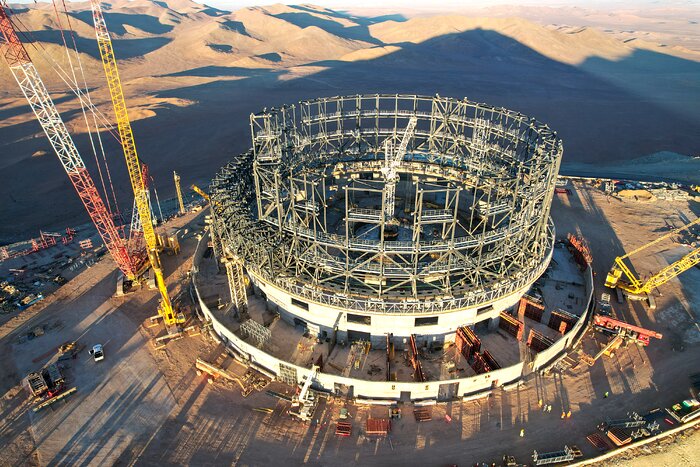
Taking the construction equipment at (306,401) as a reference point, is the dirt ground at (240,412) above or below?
below

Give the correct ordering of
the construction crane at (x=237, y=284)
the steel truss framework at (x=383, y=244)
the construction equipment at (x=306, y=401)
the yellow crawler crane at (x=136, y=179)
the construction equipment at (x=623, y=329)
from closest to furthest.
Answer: the construction equipment at (x=306, y=401) → the steel truss framework at (x=383, y=244) → the construction crane at (x=237, y=284) → the construction equipment at (x=623, y=329) → the yellow crawler crane at (x=136, y=179)

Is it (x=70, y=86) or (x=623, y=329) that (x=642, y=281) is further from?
(x=70, y=86)

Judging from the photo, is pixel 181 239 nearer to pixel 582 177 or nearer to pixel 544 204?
pixel 544 204

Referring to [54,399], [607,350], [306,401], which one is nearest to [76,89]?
[54,399]

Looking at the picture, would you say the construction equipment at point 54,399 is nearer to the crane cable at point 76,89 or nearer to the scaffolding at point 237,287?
the scaffolding at point 237,287

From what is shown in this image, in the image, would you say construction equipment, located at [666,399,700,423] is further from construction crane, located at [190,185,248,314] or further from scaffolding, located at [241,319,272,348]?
construction crane, located at [190,185,248,314]

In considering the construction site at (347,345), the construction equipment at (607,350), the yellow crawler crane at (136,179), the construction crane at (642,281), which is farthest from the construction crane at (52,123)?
the construction crane at (642,281)

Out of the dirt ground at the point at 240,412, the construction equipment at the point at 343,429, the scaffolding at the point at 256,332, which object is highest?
the scaffolding at the point at 256,332
